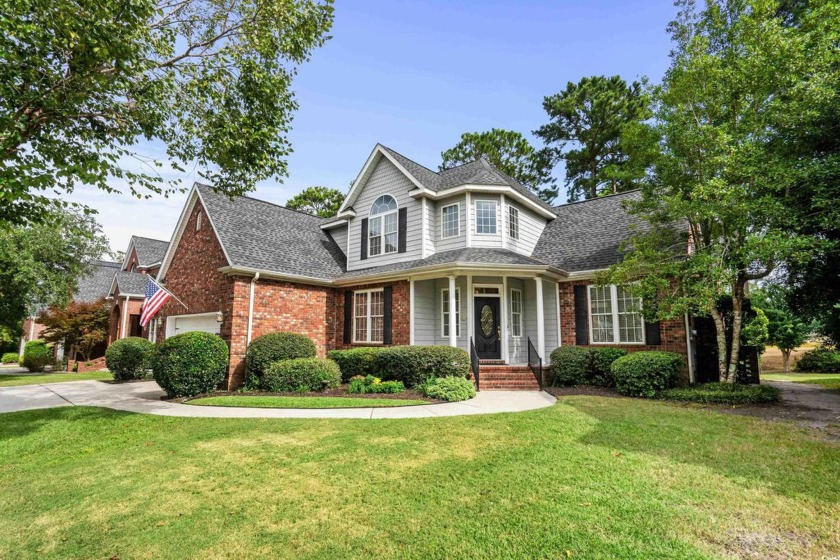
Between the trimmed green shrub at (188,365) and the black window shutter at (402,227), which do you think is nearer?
the trimmed green shrub at (188,365)

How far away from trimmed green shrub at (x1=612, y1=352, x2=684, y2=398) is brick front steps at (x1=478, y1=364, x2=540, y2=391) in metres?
2.32

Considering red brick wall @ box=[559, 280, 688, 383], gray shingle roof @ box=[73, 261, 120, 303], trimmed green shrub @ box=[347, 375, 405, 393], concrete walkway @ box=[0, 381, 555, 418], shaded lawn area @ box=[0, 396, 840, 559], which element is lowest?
concrete walkway @ box=[0, 381, 555, 418]

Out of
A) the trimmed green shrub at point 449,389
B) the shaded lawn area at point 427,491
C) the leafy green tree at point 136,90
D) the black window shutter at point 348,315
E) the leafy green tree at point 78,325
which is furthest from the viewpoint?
the leafy green tree at point 78,325

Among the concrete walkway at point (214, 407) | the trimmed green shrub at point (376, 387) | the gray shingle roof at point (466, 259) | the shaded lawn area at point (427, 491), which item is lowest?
the concrete walkway at point (214, 407)

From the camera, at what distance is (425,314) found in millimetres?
14195

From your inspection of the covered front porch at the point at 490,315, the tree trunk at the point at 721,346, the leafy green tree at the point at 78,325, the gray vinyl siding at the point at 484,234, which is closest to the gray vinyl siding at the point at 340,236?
the covered front porch at the point at 490,315

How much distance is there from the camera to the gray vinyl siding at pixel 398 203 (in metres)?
14.8

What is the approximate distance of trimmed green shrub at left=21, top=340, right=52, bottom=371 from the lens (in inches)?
929

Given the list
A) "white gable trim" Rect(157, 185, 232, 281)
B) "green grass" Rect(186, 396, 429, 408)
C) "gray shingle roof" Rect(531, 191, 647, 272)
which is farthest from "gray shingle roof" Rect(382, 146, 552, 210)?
"green grass" Rect(186, 396, 429, 408)

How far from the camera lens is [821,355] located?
1977 centimetres

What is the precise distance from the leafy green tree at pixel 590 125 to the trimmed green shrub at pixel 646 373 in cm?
1532

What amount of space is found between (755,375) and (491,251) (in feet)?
26.9

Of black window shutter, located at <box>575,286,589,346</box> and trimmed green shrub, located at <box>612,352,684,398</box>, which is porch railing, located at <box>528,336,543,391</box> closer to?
black window shutter, located at <box>575,286,589,346</box>

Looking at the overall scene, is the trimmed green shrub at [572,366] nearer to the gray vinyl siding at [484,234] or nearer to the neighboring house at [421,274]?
the neighboring house at [421,274]
